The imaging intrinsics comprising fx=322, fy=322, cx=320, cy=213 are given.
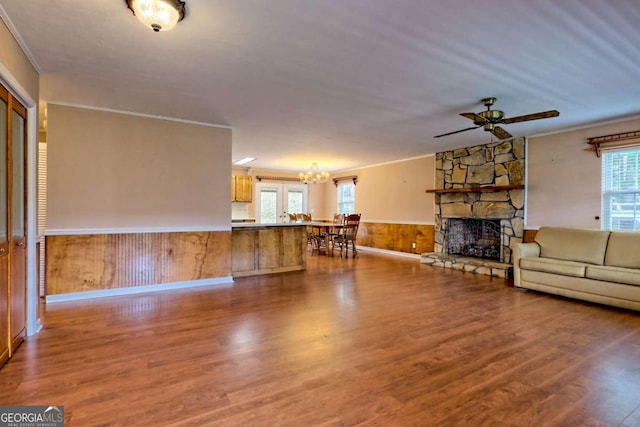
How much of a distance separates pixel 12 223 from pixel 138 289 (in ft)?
7.02

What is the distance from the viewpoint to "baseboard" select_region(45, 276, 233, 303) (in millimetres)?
4102

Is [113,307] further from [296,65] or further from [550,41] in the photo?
[550,41]

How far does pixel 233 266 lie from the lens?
18.2ft

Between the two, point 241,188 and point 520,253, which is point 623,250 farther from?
point 241,188

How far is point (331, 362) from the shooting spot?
246 cm

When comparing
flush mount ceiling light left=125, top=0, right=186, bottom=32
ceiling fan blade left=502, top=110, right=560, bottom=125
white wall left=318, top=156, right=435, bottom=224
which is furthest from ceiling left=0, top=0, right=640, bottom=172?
white wall left=318, top=156, right=435, bottom=224

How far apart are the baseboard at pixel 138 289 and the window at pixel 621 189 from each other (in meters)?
5.90

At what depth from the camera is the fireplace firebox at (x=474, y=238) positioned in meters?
6.43

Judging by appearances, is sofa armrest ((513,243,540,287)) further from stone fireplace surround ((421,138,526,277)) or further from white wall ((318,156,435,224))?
white wall ((318,156,435,224))

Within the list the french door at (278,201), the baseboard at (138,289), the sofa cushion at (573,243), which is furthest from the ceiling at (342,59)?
the french door at (278,201)

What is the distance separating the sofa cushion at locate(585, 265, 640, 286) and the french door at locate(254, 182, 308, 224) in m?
7.49

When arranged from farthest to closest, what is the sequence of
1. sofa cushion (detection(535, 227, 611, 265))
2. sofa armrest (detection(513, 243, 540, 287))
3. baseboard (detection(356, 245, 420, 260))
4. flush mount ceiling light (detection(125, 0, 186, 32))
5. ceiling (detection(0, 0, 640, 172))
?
baseboard (detection(356, 245, 420, 260)) → sofa armrest (detection(513, 243, 540, 287)) → sofa cushion (detection(535, 227, 611, 265)) → ceiling (detection(0, 0, 640, 172)) → flush mount ceiling light (detection(125, 0, 186, 32))

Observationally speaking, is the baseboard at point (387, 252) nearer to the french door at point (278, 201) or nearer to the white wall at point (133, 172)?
the french door at point (278, 201)

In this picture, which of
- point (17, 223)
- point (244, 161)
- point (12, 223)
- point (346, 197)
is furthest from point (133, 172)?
point (346, 197)
